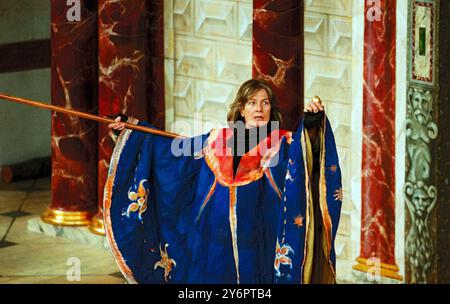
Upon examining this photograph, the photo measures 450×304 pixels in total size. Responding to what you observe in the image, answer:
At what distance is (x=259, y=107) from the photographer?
8352 millimetres

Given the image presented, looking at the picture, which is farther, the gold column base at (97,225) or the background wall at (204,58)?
the gold column base at (97,225)

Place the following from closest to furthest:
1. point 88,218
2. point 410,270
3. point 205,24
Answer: point 410,270 < point 205,24 < point 88,218

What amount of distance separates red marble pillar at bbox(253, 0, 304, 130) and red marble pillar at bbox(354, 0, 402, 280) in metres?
0.42

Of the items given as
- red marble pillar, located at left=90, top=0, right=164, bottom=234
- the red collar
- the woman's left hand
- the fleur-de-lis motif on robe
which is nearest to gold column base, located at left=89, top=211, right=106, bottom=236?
red marble pillar, located at left=90, top=0, right=164, bottom=234

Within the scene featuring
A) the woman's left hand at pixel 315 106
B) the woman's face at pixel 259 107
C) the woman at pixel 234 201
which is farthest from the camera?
the woman's face at pixel 259 107

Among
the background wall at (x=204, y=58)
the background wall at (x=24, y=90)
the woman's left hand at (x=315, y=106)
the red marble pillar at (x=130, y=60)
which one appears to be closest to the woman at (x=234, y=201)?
the woman's left hand at (x=315, y=106)

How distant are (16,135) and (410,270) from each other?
4.52 metres

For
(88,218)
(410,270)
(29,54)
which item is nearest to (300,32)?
(410,270)

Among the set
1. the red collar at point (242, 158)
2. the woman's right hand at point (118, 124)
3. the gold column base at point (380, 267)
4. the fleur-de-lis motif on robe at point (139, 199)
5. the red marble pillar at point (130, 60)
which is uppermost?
the red marble pillar at point (130, 60)

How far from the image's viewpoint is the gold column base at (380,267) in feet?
31.2

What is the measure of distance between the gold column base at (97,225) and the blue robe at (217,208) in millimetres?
2032

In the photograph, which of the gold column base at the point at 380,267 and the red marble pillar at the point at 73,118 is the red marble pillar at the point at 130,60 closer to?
the red marble pillar at the point at 73,118

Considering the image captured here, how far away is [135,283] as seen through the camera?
345 inches
